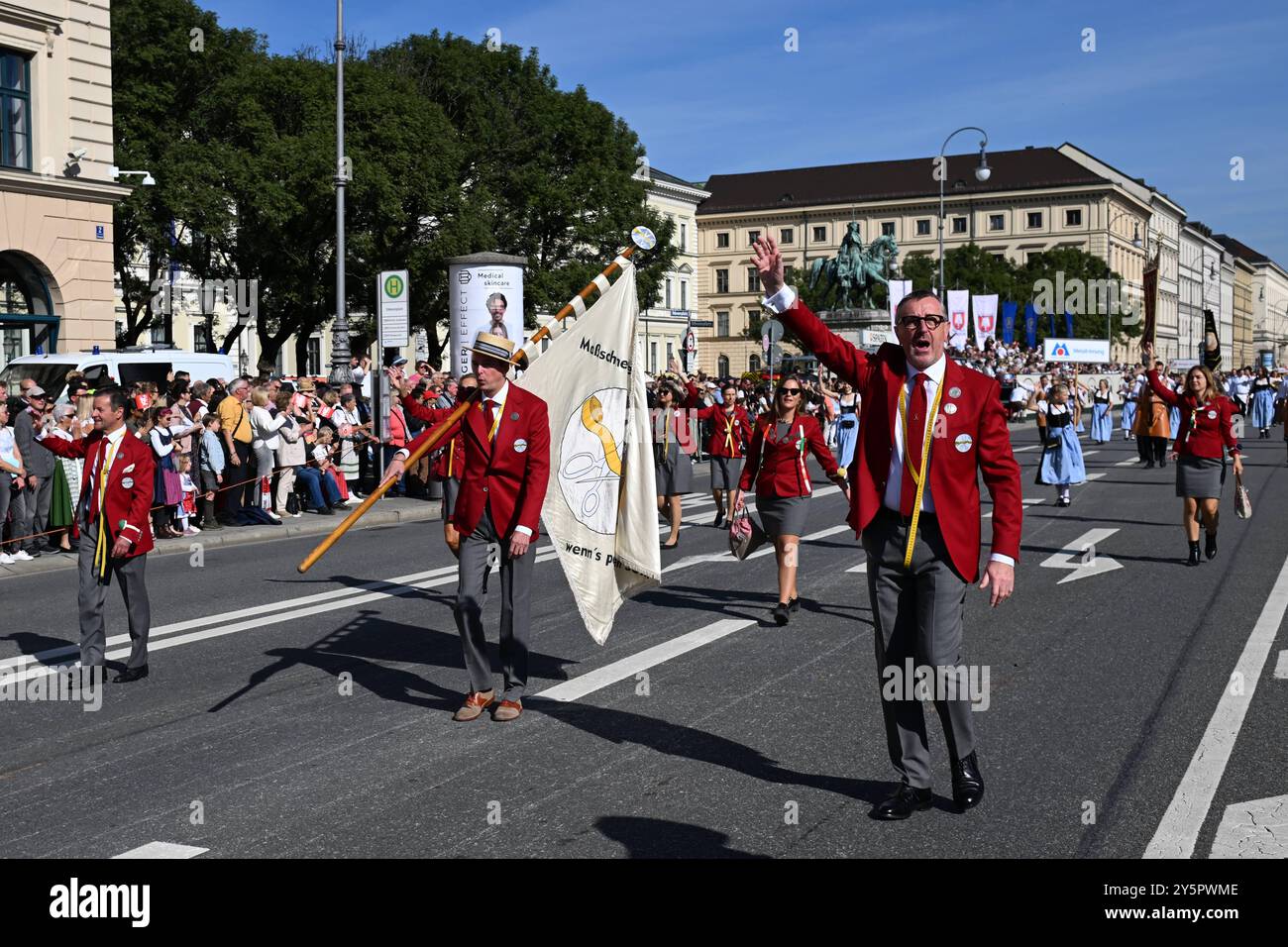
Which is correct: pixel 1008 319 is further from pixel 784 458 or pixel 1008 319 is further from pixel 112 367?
pixel 784 458

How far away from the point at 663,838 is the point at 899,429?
1.89 m

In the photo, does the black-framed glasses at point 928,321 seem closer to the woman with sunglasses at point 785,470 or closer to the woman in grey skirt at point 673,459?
the woman with sunglasses at point 785,470

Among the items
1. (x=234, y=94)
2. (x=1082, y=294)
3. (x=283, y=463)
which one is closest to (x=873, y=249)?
(x=234, y=94)

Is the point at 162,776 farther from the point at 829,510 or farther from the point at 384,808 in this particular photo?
the point at 829,510

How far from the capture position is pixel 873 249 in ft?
218

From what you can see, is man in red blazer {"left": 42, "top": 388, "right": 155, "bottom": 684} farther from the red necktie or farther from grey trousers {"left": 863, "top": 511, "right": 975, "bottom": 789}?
the red necktie

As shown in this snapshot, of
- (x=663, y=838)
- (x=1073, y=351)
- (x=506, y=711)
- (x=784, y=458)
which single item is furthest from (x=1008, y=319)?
(x=663, y=838)

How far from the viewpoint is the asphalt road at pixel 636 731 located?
553cm

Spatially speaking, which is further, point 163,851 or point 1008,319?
point 1008,319

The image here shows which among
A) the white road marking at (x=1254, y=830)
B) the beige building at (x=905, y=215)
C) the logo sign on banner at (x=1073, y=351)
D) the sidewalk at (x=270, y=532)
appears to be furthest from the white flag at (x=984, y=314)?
the beige building at (x=905, y=215)

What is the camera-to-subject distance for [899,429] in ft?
18.8

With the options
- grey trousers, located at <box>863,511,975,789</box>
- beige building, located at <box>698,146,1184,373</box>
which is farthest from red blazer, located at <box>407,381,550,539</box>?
beige building, located at <box>698,146,1184,373</box>
